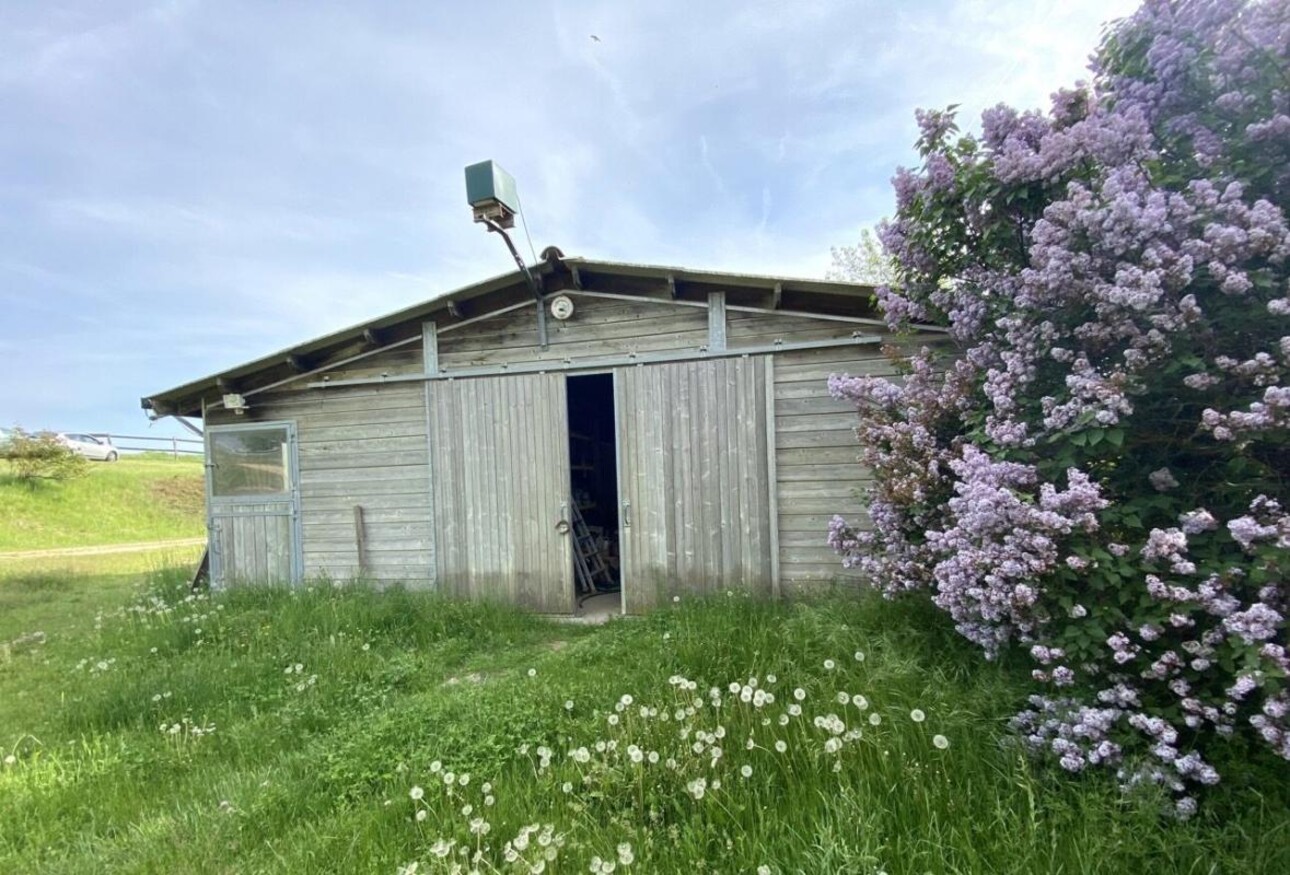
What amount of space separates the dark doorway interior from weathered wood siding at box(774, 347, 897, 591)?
2758mm

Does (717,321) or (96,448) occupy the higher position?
(717,321)

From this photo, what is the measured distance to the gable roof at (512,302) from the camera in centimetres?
485

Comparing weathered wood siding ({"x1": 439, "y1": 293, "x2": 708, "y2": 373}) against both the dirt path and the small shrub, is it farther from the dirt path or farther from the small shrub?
the small shrub

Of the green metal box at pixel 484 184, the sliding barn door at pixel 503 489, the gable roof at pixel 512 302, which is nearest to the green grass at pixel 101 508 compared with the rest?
the gable roof at pixel 512 302

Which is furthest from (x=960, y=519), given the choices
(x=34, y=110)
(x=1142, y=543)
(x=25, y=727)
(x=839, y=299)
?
(x=34, y=110)

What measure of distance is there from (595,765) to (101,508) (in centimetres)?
2127

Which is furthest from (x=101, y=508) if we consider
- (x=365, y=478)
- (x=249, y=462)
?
(x=365, y=478)

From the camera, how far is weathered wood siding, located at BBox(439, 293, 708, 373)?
5.28 metres

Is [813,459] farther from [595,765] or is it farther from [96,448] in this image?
[96,448]

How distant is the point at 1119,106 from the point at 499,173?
4101mm

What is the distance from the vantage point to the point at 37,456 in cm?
1606

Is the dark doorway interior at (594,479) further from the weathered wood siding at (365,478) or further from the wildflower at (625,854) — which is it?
the wildflower at (625,854)

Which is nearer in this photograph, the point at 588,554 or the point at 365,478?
the point at 365,478

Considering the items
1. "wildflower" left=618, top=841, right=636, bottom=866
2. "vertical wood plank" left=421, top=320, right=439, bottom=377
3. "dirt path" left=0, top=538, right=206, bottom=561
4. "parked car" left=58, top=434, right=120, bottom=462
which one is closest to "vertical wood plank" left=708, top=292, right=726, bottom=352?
"vertical wood plank" left=421, top=320, right=439, bottom=377
